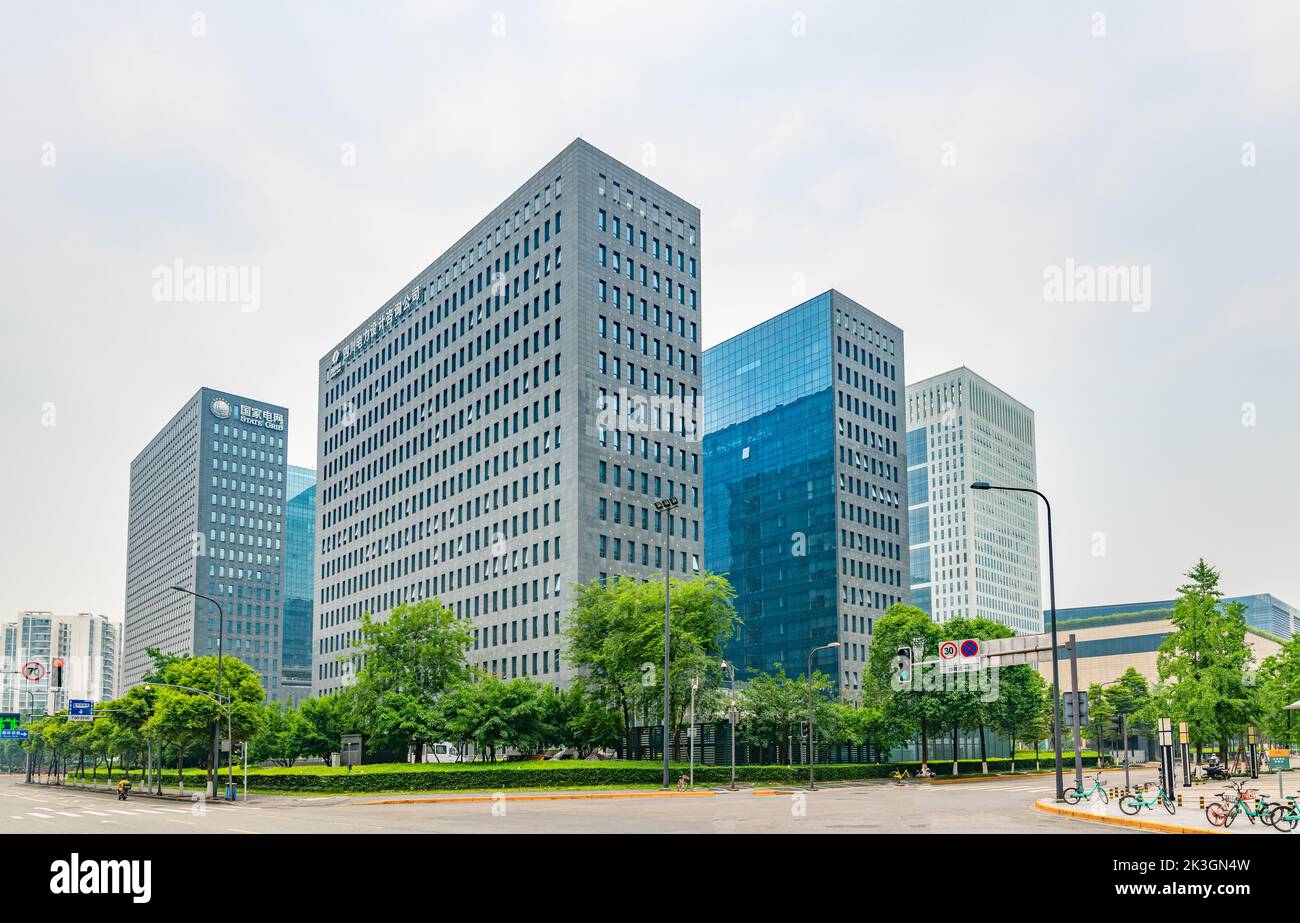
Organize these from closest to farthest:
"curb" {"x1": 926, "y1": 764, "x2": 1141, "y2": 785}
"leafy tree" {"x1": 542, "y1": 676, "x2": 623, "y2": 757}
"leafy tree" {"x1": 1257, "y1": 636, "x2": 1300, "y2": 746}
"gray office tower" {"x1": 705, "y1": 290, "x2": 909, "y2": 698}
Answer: "leafy tree" {"x1": 1257, "y1": 636, "x2": 1300, "y2": 746}
"leafy tree" {"x1": 542, "y1": 676, "x2": 623, "y2": 757}
"curb" {"x1": 926, "y1": 764, "x2": 1141, "y2": 785}
"gray office tower" {"x1": 705, "y1": 290, "x2": 909, "y2": 698}

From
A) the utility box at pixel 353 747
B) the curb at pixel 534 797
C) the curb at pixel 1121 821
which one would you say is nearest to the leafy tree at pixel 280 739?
the utility box at pixel 353 747

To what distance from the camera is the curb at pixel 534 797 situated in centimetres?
4897

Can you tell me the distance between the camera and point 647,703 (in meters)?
72.4

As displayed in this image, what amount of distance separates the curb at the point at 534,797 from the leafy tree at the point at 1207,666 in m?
33.0

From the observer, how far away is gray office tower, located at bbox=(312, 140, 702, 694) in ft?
328

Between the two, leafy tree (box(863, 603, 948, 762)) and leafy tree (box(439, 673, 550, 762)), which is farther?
leafy tree (box(863, 603, 948, 762))

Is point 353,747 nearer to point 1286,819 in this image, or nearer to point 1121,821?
point 1121,821

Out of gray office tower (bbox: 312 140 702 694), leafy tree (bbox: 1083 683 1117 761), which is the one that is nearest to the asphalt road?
gray office tower (bbox: 312 140 702 694)

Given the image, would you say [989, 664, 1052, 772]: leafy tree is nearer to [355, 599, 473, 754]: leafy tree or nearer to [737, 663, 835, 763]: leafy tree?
[737, 663, 835, 763]: leafy tree

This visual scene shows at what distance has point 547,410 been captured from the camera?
339ft

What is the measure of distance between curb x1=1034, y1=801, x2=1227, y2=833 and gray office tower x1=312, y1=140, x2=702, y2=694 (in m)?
57.3
